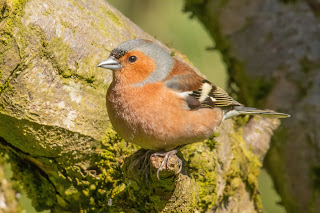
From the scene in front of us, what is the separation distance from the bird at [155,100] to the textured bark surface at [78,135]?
23 centimetres

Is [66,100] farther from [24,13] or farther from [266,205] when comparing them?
[266,205]

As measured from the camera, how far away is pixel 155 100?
345 centimetres

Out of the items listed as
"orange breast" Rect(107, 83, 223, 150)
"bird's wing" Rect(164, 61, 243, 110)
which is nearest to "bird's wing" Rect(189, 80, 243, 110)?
"bird's wing" Rect(164, 61, 243, 110)

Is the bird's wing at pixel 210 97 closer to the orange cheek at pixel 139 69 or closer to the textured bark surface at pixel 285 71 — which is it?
the orange cheek at pixel 139 69

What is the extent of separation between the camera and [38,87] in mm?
3424

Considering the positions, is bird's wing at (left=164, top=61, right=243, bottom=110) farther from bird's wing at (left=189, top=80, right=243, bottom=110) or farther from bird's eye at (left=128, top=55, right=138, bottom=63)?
bird's eye at (left=128, top=55, right=138, bottom=63)

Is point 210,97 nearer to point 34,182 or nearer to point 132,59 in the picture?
point 132,59

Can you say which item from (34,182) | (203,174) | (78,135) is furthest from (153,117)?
(34,182)

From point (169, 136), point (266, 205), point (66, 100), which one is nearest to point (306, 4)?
point (169, 136)

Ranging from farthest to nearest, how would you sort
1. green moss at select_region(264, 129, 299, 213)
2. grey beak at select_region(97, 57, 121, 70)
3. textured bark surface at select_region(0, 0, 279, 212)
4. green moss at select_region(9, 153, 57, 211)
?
green moss at select_region(264, 129, 299, 213), green moss at select_region(9, 153, 57, 211), grey beak at select_region(97, 57, 121, 70), textured bark surface at select_region(0, 0, 279, 212)

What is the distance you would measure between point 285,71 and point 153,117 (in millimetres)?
2025

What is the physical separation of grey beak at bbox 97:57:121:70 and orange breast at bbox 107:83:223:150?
16cm

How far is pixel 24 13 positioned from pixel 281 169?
3167 mm

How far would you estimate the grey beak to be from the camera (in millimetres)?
3502
